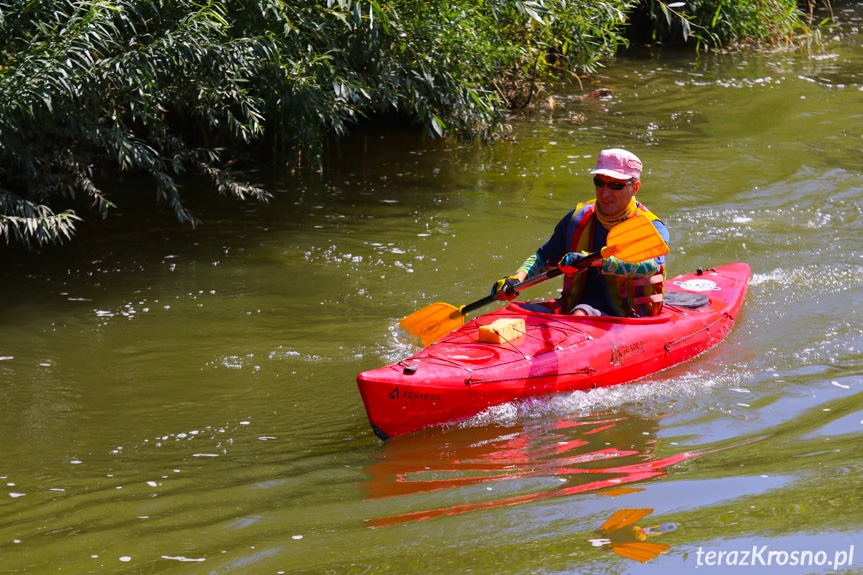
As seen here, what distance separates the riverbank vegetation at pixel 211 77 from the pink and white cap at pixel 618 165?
233 cm

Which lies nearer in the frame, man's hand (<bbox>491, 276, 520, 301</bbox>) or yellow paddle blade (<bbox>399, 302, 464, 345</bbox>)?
man's hand (<bbox>491, 276, 520, 301</bbox>)

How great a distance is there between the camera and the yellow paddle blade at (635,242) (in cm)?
425

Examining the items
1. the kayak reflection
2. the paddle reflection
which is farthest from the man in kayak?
the kayak reflection

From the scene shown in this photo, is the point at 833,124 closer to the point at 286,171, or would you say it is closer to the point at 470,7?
the point at 470,7

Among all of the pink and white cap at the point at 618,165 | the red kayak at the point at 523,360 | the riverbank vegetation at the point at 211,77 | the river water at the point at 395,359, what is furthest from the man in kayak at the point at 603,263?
the riverbank vegetation at the point at 211,77

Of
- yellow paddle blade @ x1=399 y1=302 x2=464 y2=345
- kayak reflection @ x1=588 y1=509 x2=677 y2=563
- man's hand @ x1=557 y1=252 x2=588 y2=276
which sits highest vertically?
man's hand @ x1=557 y1=252 x2=588 y2=276

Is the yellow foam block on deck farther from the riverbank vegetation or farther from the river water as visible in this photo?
the riverbank vegetation

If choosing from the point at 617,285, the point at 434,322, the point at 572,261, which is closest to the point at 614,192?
the point at 572,261

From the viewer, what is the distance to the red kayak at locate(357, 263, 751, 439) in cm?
381

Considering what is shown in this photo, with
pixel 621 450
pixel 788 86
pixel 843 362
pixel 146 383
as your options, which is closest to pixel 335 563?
pixel 621 450

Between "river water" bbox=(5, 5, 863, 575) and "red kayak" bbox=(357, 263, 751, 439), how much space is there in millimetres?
102

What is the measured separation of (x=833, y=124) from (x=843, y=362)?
6.16 meters

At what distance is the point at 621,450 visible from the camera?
12.0 ft

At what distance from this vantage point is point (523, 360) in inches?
163
